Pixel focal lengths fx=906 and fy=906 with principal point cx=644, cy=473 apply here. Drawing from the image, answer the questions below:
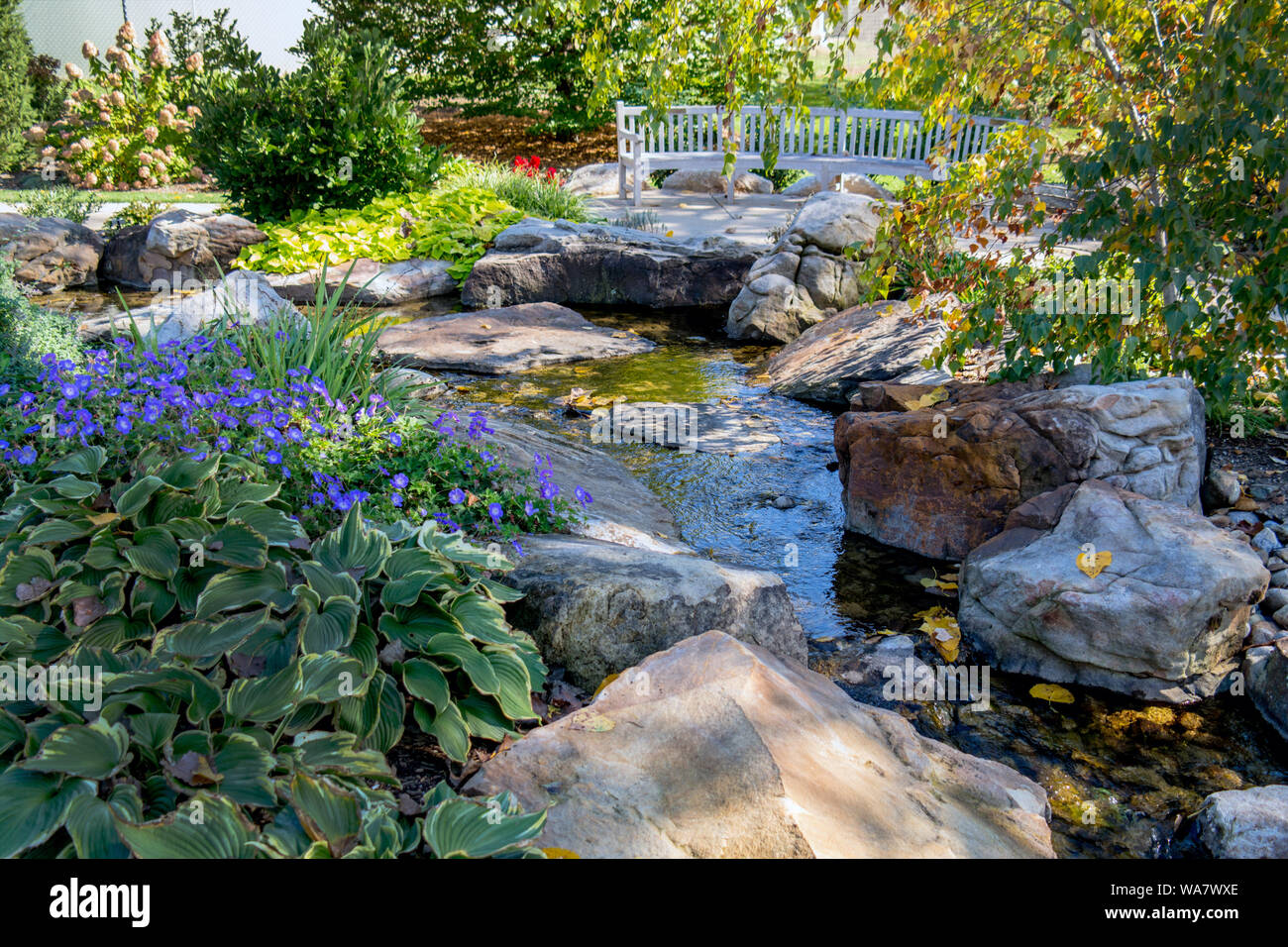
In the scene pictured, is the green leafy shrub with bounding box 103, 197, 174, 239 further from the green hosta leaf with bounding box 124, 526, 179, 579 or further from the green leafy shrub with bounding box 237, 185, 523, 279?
the green hosta leaf with bounding box 124, 526, 179, 579

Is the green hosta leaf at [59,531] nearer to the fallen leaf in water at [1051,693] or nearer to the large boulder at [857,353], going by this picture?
the fallen leaf in water at [1051,693]

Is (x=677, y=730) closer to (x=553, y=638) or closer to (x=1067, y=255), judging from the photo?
(x=553, y=638)

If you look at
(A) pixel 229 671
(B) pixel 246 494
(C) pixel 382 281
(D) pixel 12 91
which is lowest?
(A) pixel 229 671

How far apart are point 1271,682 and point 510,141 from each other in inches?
729

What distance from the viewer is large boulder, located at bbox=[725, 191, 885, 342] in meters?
8.42

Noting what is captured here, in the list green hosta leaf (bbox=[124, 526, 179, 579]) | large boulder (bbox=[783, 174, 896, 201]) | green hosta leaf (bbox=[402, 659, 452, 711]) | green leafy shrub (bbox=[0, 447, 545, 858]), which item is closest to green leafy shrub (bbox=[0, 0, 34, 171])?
large boulder (bbox=[783, 174, 896, 201])

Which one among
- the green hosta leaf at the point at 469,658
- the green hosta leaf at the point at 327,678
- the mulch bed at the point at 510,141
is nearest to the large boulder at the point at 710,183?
the mulch bed at the point at 510,141

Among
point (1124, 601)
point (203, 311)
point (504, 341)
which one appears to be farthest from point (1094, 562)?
point (203, 311)

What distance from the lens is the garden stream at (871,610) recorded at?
10.1 ft

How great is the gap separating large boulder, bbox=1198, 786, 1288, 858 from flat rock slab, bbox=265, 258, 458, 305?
840 centimetres

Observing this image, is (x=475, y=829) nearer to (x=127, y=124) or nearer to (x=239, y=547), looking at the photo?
(x=239, y=547)

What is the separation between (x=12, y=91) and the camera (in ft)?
52.0
